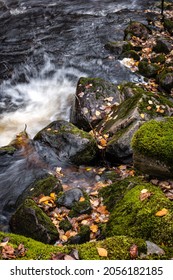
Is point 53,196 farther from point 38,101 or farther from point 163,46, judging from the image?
point 163,46

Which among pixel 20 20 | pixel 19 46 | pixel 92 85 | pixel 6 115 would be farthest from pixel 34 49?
pixel 92 85

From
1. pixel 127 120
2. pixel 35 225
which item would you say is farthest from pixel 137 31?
pixel 35 225

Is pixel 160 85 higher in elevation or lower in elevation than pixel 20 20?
lower

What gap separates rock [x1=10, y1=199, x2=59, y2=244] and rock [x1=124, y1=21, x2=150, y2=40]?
1112 centimetres

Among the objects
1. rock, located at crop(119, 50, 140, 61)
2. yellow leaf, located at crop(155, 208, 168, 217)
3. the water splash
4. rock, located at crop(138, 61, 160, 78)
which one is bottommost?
the water splash

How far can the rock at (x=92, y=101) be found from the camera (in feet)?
30.5

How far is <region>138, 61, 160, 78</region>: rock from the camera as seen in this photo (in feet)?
39.1

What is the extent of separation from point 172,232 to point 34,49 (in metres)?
12.5

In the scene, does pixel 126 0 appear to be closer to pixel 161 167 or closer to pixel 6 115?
pixel 6 115

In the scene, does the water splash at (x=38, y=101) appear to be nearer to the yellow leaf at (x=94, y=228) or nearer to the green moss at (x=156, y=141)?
the yellow leaf at (x=94, y=228)

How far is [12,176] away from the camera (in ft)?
26.1

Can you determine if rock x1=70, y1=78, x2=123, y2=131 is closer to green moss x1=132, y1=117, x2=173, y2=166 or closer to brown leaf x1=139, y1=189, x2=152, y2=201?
green moss x1=132, y1=117, x2=173, y2=166

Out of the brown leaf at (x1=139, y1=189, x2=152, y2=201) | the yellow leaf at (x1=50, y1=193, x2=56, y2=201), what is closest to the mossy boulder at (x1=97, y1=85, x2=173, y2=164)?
the yellow leaf at (x1=50, y1=193, x2=56, y2=201)

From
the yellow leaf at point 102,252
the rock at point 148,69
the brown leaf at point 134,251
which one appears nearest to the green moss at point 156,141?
the brown leaf at point 134,251
